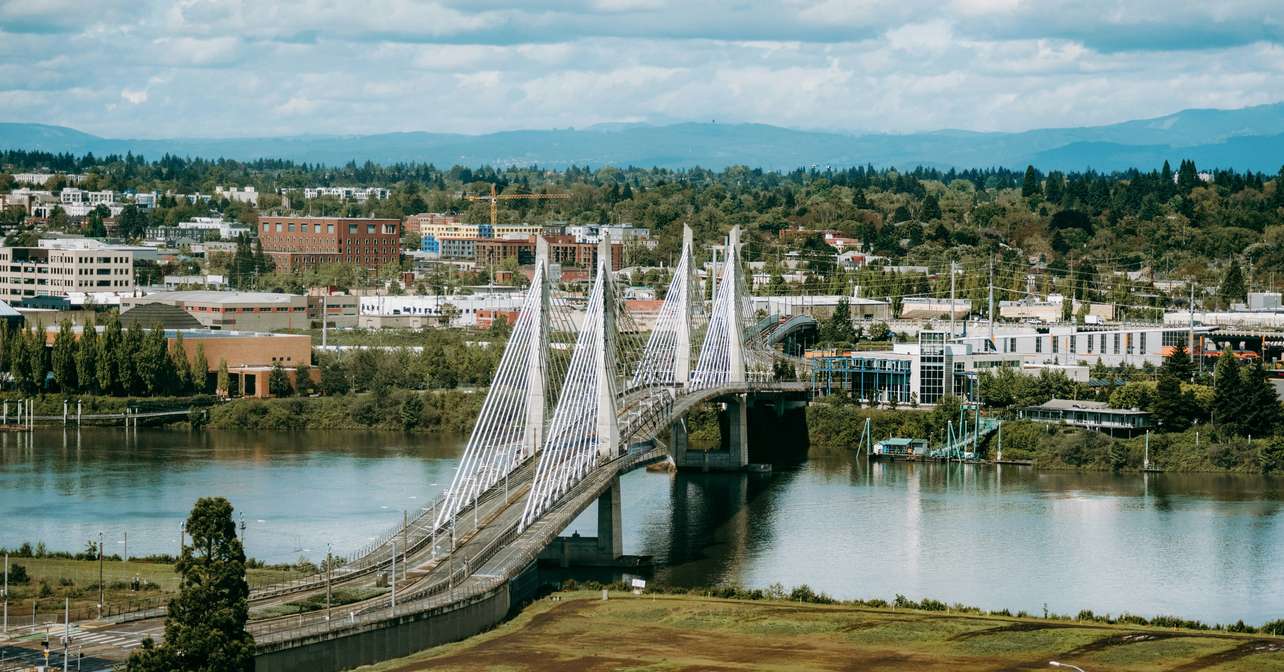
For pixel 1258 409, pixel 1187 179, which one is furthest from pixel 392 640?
pixel 1187 179

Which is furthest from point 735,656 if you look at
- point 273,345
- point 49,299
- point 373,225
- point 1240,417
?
point 373,225

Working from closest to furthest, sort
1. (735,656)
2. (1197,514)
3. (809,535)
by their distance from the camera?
(735,656), (809,535), (1197,514)

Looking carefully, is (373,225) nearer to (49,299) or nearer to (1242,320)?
(49,299)

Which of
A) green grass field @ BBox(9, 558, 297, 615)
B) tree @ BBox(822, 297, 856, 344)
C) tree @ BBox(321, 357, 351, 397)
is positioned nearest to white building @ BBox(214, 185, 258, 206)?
tree @ BBox(822, 297, 856, 344)

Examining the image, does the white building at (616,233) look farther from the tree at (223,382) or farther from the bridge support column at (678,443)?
the bridge support column at (678,443)

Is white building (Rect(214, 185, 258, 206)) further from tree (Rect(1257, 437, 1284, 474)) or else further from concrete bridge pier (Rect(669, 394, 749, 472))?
tree (Rect(1257, 437, 1284, 474))

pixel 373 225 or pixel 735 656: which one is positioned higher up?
pixel 373 225

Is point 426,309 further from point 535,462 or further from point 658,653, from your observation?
point 658,653
